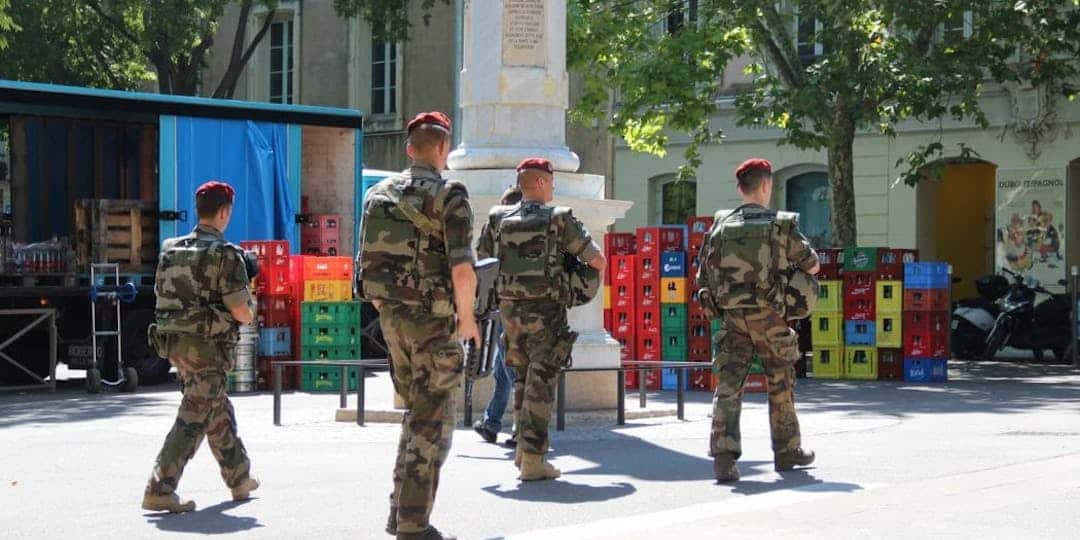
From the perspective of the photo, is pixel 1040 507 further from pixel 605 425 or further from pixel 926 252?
pixel 926 252

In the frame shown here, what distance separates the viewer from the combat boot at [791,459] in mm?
10469

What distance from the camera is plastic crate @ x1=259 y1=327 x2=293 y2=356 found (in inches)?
768

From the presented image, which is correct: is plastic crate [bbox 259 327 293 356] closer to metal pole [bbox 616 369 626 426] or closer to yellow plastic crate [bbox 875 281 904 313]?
yellow plastic crate [bbox 875 281 904 313]

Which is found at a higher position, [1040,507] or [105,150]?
[105,150]

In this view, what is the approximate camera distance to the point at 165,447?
9.11 m

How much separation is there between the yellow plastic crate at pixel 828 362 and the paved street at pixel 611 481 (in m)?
4.70

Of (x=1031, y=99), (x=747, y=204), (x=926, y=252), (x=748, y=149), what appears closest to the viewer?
(x=747, y=204)

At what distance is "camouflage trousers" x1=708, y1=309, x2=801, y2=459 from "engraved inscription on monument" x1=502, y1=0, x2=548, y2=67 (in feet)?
14.3

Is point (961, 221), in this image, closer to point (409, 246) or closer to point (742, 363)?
point (742, 363)

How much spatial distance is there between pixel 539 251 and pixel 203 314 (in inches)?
80.8

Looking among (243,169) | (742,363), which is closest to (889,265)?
(243,169)

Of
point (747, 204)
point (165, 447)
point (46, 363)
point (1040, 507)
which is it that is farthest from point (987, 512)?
point (46, 363)

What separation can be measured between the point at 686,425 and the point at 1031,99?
15990mm

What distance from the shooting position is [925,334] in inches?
794
